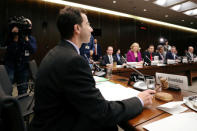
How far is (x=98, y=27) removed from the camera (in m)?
6.29

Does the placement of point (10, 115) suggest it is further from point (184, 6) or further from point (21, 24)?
point (184, 6)

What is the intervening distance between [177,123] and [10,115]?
Result: 0.69m

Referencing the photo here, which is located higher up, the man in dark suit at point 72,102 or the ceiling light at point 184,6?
the ceiling light at point 184,6

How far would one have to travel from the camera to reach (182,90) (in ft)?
3.28

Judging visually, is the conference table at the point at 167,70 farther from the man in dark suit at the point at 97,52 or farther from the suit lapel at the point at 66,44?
the man in dark suit at the point at 97,52

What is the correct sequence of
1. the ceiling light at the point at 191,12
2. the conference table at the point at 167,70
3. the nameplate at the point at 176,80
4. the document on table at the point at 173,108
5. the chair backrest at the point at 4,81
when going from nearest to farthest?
the document on table at the point at 173,108
the nameplate at the point at 176,80
the chair backrest at the point at 4,81
the conference table at the point at 167,70
the ceiling light at the point at 191,12

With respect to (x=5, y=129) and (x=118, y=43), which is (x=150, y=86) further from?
(x=118, y=43)

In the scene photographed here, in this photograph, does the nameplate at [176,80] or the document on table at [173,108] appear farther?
the nameplate at [176,80]

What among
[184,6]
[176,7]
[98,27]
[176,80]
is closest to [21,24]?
[176,80]

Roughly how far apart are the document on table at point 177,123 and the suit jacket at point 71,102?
107mm

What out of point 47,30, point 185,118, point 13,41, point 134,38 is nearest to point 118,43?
point 134,38

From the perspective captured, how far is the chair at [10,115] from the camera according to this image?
1.53 feet

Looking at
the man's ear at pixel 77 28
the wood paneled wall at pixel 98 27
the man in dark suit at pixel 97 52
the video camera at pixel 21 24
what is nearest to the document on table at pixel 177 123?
the man's ear at pixel 77 28

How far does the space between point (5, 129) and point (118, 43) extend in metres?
6.82
